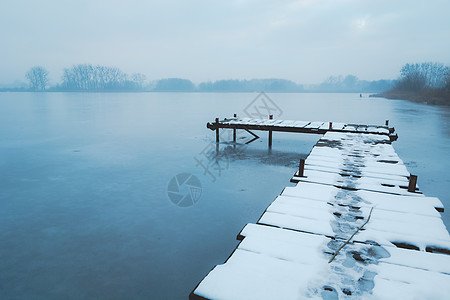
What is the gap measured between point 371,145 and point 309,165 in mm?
4449

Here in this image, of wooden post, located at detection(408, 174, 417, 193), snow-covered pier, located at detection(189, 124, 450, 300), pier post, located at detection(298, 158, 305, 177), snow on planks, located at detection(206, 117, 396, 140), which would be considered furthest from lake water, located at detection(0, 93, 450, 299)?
wooden post, located at detection(408, 174, 417, 193)

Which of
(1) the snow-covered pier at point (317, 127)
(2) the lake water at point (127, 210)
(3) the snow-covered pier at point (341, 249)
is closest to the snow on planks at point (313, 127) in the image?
(1) the snow-covered pier at point (317, 127)

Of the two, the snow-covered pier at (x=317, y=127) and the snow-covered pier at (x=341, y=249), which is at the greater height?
the snow-covered pier at (x=317, y=127)

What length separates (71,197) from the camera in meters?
9.22

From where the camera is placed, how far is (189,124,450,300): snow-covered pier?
296 cm

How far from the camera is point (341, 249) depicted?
12.1 ft

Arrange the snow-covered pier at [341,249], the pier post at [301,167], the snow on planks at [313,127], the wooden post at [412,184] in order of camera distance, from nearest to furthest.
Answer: the snow-covered pier at [341,249] → the wooden post at [412,184] → the pier post at [301,167] → the snow on planks at [313,127]

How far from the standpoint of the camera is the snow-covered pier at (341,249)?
2.96 m

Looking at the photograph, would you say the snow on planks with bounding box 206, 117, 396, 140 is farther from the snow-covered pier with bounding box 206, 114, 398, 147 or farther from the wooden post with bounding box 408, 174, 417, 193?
the wooden post with bounding box 408, 174, 417, 193

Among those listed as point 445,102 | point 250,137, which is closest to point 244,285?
point 250,137

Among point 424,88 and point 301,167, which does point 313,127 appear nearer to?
A: point 301,167

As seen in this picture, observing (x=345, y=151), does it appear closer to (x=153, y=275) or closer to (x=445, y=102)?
(x=153, y=275)

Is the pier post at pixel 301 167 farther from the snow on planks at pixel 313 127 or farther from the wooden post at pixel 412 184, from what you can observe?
the snow on planks at pixel 313 127

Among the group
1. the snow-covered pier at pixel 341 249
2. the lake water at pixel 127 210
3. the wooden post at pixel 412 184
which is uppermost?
the wooden post at pixel 412 184
